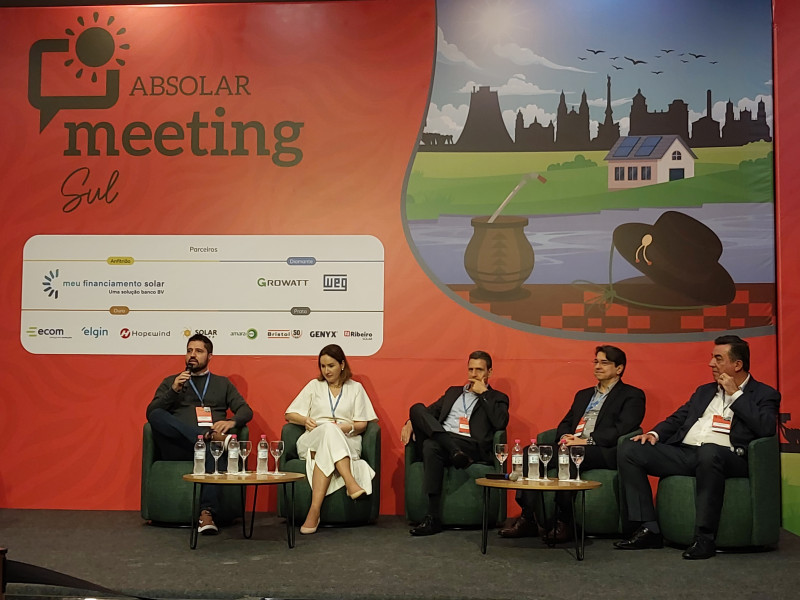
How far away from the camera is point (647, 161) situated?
581 centimetres

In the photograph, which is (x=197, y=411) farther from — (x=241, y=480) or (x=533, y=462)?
(x=533, y=462)

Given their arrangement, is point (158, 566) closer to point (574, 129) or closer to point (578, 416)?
point (578, 416)

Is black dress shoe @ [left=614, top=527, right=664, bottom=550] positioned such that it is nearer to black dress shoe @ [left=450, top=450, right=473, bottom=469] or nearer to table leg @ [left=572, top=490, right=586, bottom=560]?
table leg @ [left=572, top=490, right=586, bottom=560]

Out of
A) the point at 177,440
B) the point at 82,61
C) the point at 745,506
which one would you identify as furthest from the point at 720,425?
the point at 82,61

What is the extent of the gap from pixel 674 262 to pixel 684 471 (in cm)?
162

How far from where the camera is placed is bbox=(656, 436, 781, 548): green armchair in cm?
447

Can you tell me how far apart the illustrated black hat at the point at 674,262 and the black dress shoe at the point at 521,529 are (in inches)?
66.3

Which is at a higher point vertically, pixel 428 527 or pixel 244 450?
pixel 244 450

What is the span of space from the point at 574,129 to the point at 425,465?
2.46 meters

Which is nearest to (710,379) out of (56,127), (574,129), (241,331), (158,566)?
(574,129)

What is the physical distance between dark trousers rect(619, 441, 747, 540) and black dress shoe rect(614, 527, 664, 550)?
69 mm

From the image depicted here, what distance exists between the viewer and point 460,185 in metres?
5.89

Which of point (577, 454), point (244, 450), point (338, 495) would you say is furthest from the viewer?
point (338, 495)

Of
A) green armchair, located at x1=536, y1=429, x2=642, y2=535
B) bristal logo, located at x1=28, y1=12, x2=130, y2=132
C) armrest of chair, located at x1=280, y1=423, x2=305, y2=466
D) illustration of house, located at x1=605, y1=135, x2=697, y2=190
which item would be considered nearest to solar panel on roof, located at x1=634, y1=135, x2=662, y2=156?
illustration of house, located at x1=605, y1=135, x2=697, y2=190
